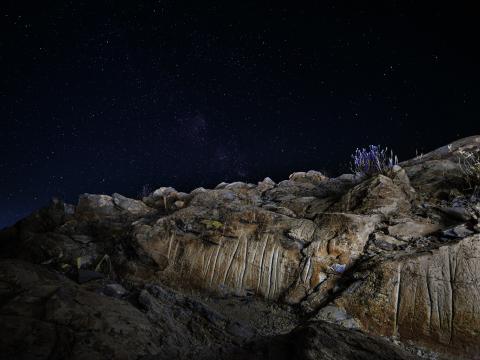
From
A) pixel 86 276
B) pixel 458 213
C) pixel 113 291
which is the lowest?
pixel 86 276

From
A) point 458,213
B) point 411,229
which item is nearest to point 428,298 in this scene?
point 411,229

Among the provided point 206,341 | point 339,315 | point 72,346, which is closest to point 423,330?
point 339,315

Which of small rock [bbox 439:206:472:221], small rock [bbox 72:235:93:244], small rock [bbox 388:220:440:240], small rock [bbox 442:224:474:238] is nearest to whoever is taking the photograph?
small rock [bbox 442:224:474:238]

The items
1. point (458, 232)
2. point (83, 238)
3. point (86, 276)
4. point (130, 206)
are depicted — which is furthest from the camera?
point (130, 206)

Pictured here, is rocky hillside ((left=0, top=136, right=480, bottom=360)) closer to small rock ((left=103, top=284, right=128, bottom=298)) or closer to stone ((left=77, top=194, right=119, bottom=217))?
small rock ((left=103, top=284, right=128, bottom=298))

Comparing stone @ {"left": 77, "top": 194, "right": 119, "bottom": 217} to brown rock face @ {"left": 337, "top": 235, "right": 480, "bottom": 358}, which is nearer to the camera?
brown rock face @ {"left": 337, "top": 235, "right": 480, "bottom": 358}

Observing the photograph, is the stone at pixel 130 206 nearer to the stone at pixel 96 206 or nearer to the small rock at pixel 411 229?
the stone at pixel 96 206

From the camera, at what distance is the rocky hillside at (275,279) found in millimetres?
4023

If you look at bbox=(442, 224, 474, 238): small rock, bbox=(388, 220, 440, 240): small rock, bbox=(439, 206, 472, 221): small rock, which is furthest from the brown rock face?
bbox=(388, 220, 440, 240): small rock

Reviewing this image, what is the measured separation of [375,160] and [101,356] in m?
13.3

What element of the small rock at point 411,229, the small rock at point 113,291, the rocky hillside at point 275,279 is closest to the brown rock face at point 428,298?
the rocky hillside at point 275,279

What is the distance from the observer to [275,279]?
28.4ft

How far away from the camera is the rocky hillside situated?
402 centimetres

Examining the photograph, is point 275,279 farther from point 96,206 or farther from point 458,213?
point 96,206
